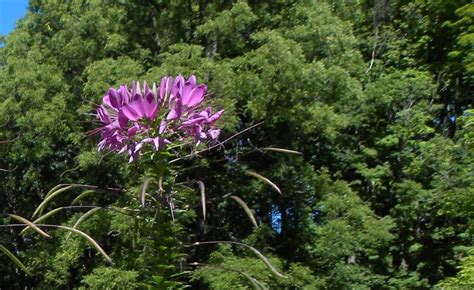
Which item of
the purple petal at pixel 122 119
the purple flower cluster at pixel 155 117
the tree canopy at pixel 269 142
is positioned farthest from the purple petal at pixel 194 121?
the tree canopy at pixel 269 142

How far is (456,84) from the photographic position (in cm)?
1199

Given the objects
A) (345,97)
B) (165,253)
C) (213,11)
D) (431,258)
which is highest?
(213,11)

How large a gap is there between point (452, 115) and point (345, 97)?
3.63 m

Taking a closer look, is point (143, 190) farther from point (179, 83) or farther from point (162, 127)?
point (179, 83)

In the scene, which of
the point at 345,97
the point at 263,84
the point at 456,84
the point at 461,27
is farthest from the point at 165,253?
the point at 456,84

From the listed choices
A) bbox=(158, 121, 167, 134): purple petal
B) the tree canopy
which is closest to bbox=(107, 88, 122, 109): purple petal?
bbox=(158, 121, 167, 134): purple petal

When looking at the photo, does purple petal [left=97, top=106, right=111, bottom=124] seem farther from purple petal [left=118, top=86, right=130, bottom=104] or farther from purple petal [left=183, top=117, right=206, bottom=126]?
purple petal [left=183, top=117, right=206, bottom=126]

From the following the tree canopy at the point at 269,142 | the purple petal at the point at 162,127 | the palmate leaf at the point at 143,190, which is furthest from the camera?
the tree canopy at the point at 269,142

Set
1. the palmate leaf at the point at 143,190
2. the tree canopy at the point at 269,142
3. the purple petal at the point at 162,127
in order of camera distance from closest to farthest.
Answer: the palmate leaf at the point at 143,190 < the purple petal at the point at 162,127 < the tree canopy at the point at 269,142

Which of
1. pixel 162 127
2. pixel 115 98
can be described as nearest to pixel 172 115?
pixel 162 127

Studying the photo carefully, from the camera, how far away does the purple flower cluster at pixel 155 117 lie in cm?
139

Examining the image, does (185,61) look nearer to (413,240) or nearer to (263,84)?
(263,84)

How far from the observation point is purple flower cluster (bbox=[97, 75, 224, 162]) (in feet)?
4.58

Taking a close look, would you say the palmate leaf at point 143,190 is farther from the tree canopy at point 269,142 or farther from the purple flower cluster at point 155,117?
the tree canopy at point 269,142
